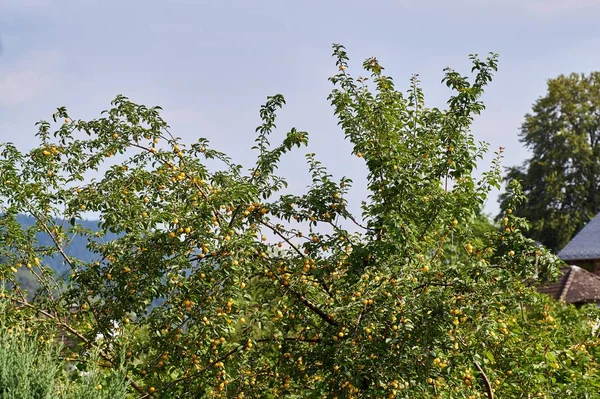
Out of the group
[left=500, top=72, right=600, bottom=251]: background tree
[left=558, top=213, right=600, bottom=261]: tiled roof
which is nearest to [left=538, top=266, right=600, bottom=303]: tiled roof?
[left=558, top=213, right=600, bottom=261]: tiled roof

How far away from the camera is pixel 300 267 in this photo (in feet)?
22.6

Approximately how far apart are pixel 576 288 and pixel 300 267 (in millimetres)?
16017

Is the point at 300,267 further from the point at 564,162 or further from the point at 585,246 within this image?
the point at 564,162

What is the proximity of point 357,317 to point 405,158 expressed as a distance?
1483 mm

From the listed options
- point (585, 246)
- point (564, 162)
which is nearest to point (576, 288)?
point (585, 246)

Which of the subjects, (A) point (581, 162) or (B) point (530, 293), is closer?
(B) point (530, 293)

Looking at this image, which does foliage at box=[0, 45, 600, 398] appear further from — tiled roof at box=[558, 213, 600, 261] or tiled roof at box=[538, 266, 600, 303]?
tiled roof at box=[558, 213, 600, 261]

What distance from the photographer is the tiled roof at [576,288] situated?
2034 centimetres

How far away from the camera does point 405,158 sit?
23.1 feet

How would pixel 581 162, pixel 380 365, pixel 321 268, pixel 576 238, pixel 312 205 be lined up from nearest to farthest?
pixel 380 365 < pixel 321 268 < pixel 312 205 < pixel 576 238 < pixel 581 162

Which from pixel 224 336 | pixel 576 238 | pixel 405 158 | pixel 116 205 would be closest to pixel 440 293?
pixel 405 158

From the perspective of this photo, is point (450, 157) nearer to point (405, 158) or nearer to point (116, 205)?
point (405, 158)

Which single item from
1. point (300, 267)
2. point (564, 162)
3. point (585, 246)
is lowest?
point (300, 267)

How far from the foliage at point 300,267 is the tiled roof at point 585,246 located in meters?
→ 21.9
